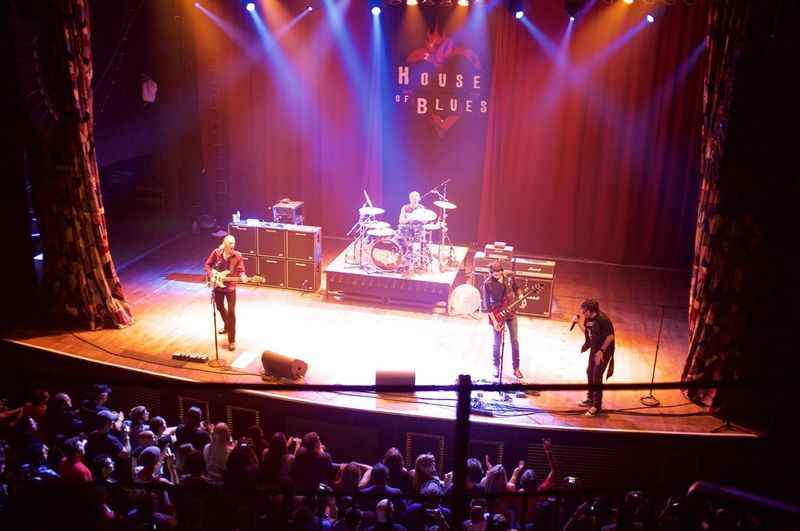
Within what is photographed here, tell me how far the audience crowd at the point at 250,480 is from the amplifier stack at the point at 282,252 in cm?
439

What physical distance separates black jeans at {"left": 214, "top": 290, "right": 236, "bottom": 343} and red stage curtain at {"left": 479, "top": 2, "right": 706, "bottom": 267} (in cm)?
553

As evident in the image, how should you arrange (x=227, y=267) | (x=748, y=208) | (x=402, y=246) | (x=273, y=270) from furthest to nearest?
1. (x=273, y=270)
2. (x=402, y=246)
3. (x=227, y=267)
4. (x=748, y=208)

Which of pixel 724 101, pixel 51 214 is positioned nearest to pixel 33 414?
pixel 51 214

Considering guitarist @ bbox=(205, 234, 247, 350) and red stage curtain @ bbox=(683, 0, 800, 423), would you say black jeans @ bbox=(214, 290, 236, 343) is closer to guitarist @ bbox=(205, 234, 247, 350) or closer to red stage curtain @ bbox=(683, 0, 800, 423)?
guitarist @ bbox=(205, 234, 247, 350)

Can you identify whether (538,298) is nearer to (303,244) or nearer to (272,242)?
(303,244)

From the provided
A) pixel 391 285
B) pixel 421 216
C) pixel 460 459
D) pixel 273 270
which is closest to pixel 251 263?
pixel 273 270

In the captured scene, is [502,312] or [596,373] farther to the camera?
[502,312]

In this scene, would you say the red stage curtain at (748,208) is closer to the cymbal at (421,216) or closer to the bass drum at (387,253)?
the cymbal at (421,216)

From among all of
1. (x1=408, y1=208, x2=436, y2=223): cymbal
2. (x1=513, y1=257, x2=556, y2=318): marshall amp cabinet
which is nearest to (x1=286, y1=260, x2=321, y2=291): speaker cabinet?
(x1=408, y1=208, x2=436, y2=223): cymbal

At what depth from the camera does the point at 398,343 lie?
10016 mm

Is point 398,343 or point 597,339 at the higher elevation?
point 597,339

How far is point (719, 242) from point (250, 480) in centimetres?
531

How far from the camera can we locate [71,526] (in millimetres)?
2557

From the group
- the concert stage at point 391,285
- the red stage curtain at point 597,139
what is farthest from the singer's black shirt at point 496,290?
the red stage curtain at point 597,139
